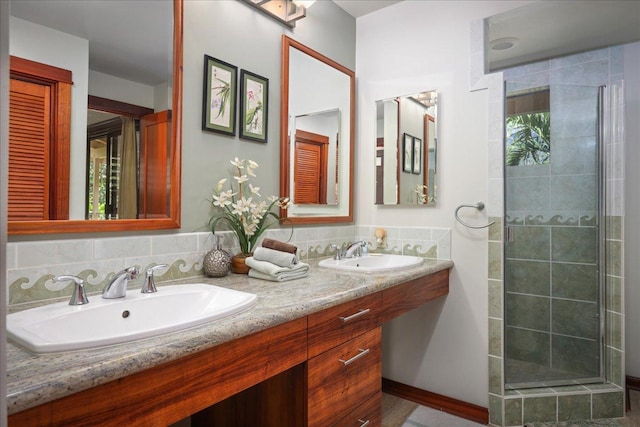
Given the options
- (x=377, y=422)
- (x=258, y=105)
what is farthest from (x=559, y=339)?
(x=258, y=105)

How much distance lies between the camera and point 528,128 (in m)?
2.19

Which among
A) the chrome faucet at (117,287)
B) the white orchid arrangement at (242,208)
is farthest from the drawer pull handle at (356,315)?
the chrome faucet at (117,287)

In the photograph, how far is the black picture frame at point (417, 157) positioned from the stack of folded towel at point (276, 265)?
112 cm

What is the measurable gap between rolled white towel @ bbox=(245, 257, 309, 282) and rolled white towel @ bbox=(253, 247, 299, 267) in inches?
0.6

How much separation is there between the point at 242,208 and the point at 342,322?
2.27 ft

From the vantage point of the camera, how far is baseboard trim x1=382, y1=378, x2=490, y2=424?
6.90ft

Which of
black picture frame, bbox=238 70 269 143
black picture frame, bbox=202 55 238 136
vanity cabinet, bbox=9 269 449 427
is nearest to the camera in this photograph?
vanity cabinet, bbox=9 269 449 427

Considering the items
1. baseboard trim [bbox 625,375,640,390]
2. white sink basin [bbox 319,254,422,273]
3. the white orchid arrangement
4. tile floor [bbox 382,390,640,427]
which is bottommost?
tile floor [bbox 382,390,640,427]

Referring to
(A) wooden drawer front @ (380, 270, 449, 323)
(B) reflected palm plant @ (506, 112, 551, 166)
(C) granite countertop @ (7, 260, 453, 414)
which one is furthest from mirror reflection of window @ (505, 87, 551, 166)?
(C) granite countertop @ (7, 260, 453, 414)

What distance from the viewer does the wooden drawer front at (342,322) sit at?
1.23m

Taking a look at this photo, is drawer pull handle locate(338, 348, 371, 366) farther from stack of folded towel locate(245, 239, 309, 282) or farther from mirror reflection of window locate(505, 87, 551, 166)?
mirror reflection of window locate(505, 87, 551, 166)

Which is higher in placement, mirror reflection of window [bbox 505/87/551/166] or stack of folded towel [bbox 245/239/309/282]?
mirror reflection of window [bbox 505/87/551/166]

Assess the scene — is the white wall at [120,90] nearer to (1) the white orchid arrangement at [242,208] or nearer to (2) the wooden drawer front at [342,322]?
(1) the white orchid arrangement at [242,208]

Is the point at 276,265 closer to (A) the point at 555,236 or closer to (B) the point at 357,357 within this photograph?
(B) the point at 357,357
